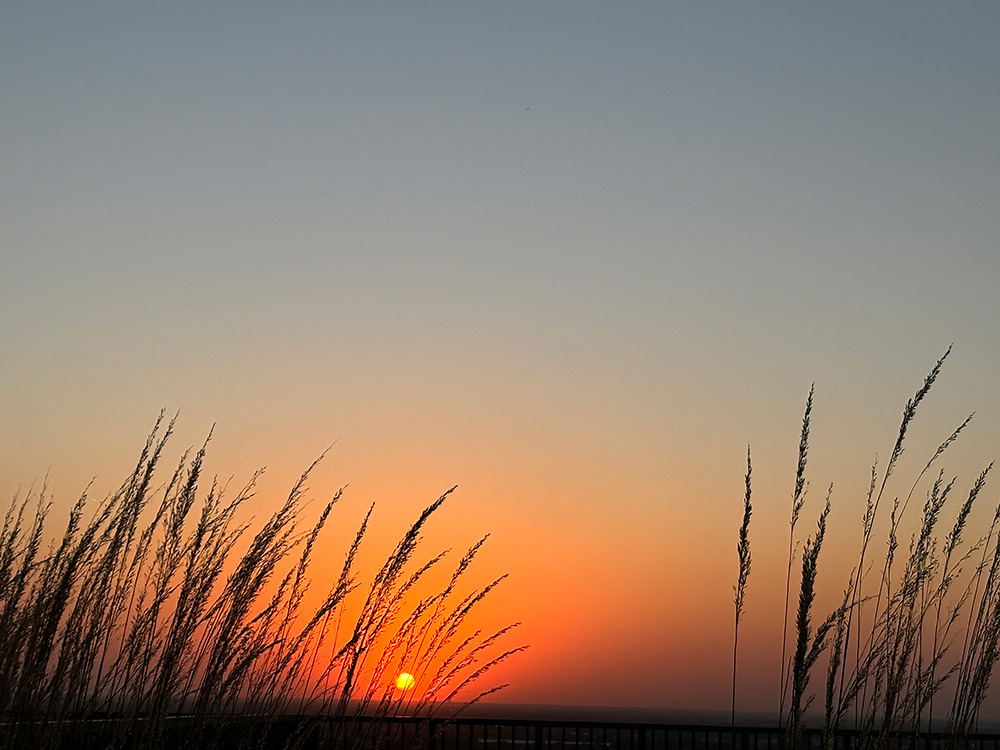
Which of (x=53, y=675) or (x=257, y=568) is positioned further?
(x=257, y=568)

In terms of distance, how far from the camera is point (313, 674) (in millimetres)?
3174

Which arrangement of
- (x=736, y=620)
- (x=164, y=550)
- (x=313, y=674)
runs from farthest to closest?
(x=313, y=674)
(x=164, y=550)
(x=736, y=620)

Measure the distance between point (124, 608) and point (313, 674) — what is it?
579 mm

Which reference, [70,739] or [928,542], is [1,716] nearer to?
[70,739]

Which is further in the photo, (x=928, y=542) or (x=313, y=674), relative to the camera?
(x=313, y=674)

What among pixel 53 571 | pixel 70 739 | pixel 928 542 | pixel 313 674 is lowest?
pixel 70 739

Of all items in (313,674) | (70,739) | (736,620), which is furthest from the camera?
(313,674)

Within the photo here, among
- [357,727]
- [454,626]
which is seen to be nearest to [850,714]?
[454,626]

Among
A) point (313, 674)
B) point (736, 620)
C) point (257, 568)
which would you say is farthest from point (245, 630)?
point (736, 620)

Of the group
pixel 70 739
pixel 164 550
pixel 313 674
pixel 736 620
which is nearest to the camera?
pixel 736 620

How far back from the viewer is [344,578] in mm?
2912

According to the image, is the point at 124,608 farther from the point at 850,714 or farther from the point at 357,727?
the point at 850,714

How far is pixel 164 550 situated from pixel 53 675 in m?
0.43

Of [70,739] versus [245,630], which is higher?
[245,630]
